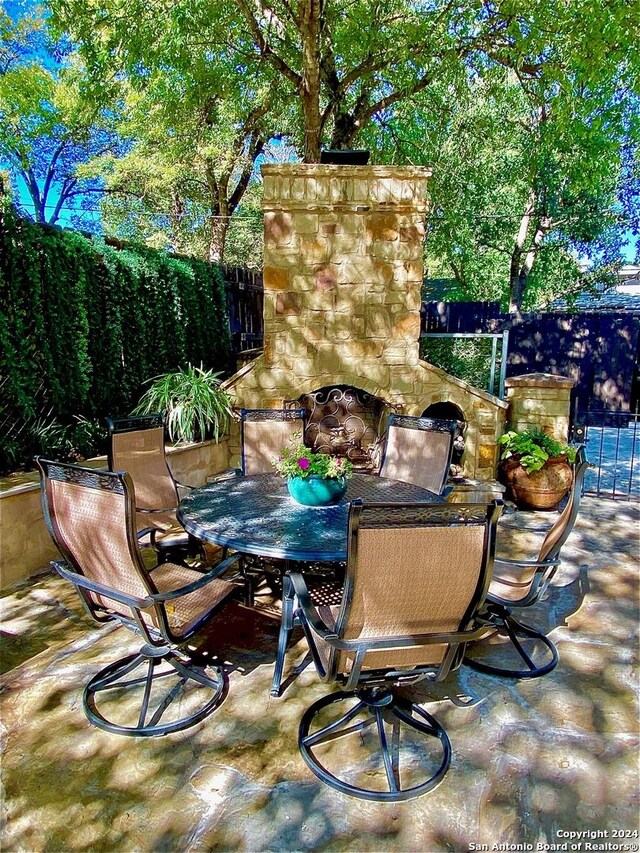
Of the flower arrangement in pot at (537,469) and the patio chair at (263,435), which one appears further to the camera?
the flower arrangement in pot at (537,469)

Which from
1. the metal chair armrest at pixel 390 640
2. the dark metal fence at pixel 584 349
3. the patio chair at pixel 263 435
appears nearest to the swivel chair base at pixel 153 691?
the metal chair armrest at pixel 390 640

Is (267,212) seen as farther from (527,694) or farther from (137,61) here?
(527,694)

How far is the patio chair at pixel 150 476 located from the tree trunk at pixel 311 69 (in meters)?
4.96

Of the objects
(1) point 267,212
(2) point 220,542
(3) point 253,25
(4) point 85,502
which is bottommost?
(2) point 220,542

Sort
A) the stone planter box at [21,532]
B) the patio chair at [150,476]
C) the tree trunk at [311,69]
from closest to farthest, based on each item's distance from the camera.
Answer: the patio chair at [150,476] < the stone planter box at [21,532] < the tree trunk at [311,69]

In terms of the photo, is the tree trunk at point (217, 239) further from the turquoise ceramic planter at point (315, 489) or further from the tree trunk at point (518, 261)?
the turquoise ceramic planter at point (315, 489)

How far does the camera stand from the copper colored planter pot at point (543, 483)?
529cm

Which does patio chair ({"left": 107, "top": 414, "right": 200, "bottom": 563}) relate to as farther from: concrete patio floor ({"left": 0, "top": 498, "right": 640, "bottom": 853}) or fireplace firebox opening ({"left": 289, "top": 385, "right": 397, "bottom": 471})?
fireplace firebox opening ({"left": 289, "top": 385, "right": 397, "bottom": 471})

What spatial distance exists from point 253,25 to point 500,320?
7.46 metres

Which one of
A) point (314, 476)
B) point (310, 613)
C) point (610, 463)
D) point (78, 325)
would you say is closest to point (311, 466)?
point (314, 476)

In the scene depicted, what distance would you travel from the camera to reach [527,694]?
2488 millimetres

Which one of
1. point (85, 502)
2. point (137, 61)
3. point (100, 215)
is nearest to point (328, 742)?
point (85, 502)

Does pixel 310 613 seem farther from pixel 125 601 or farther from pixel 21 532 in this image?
pixel 21 532

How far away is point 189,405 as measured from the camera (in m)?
5.23
